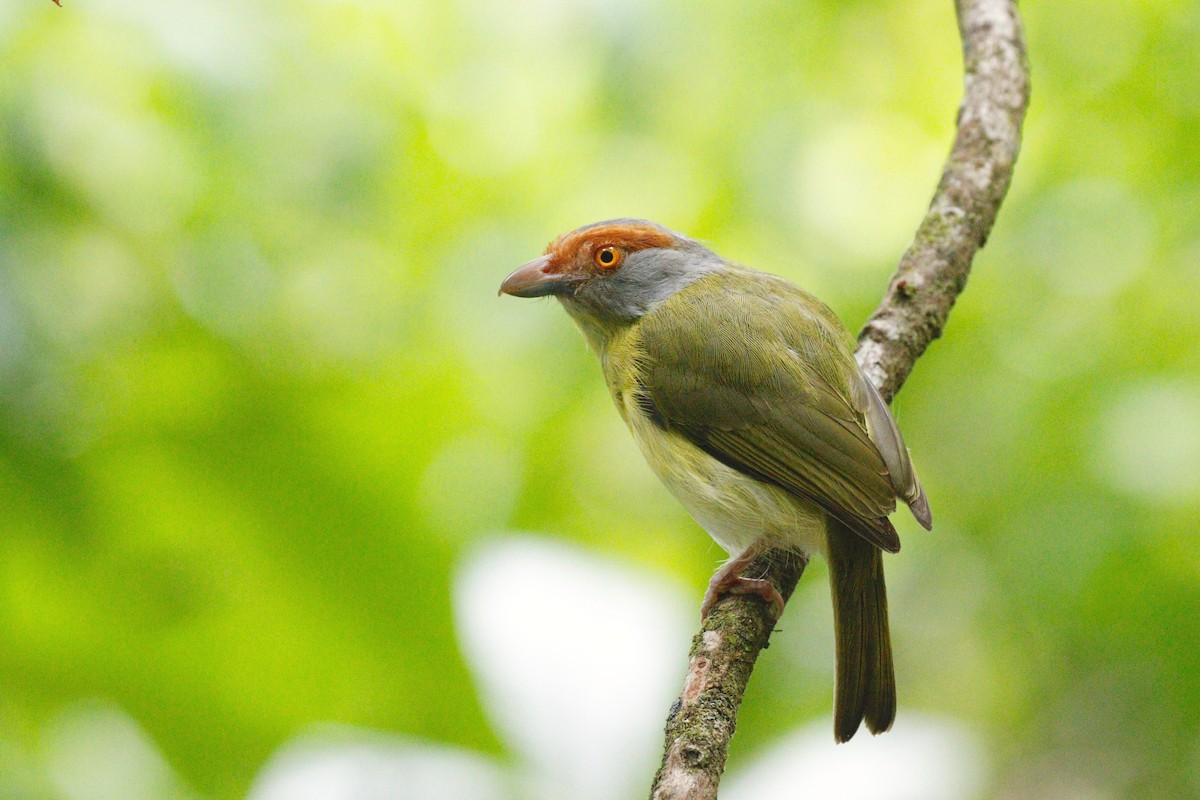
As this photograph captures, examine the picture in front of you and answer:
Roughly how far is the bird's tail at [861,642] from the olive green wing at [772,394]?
0.53 ft

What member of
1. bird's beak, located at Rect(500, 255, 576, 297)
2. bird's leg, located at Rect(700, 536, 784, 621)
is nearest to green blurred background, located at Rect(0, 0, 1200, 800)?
bird's beak, located at Rect(500, 255, 576, 297)

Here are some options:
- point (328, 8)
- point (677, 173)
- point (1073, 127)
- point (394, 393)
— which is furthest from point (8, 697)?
point (1073, 127)

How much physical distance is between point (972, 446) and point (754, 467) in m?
1.16

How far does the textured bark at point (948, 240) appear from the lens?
2.46 meters

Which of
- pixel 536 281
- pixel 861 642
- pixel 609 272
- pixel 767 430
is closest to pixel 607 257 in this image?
pixel 609 272

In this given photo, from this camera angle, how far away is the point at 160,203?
333 cm

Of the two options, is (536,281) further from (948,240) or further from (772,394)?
(948,240)

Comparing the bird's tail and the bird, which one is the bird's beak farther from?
the bird's tail

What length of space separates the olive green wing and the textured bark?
18cm

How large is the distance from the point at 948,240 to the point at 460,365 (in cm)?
165

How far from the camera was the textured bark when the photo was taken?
2459mm

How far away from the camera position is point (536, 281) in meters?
3.25

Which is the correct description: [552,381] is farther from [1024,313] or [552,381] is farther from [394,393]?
[1024,313]

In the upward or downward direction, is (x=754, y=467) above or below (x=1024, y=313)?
below
